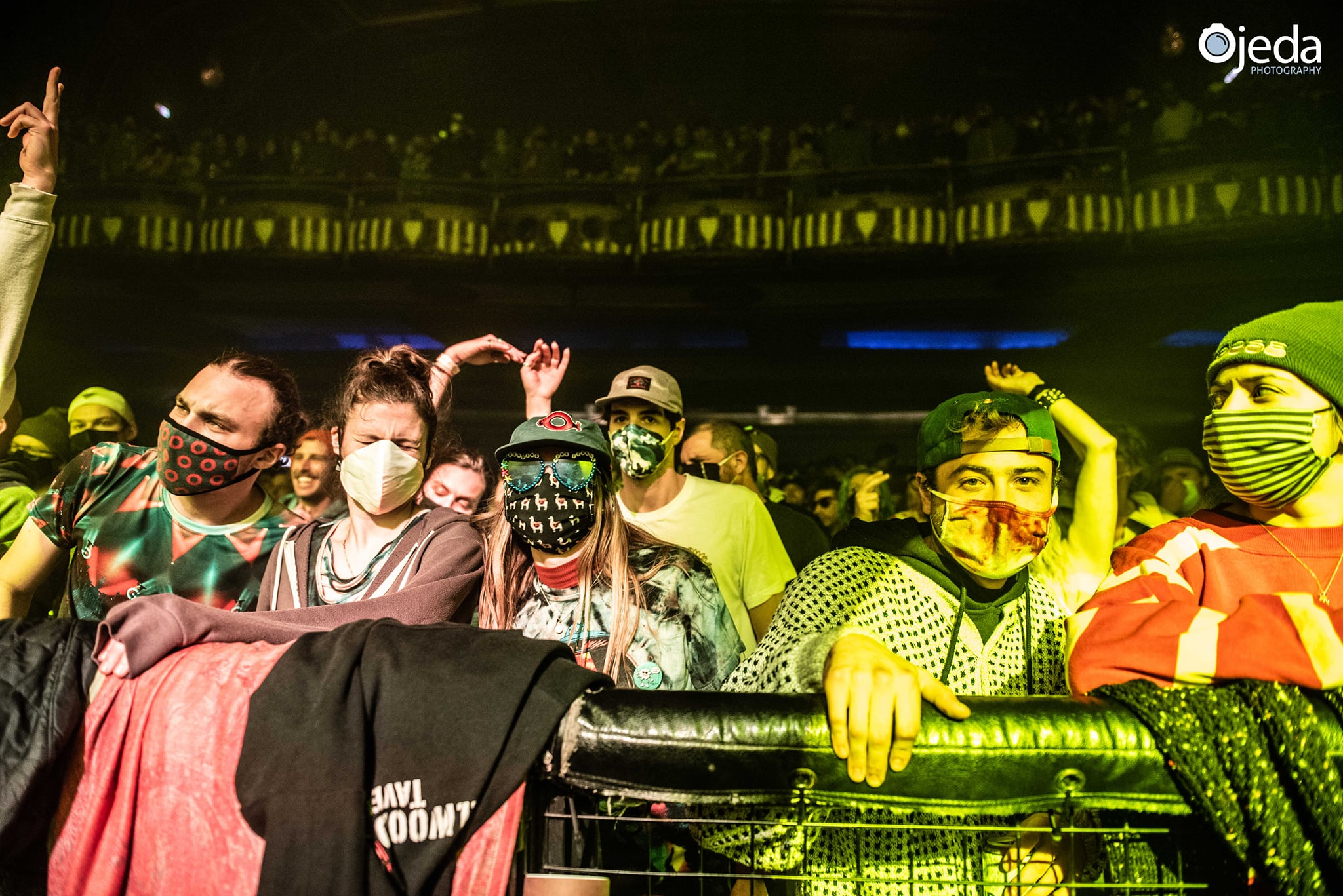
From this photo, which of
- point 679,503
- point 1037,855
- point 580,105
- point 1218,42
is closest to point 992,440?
point 1037,855

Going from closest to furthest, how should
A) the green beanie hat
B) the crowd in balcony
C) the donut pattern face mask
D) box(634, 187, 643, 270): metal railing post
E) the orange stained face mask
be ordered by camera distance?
the green beanie hat < the orange stained face mask < the donut pattern face mask < the crowd in balcony < box(634, 187, 643, 270): metal railing post

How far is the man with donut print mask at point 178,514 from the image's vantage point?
2.59 metres

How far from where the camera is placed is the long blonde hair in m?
2.45

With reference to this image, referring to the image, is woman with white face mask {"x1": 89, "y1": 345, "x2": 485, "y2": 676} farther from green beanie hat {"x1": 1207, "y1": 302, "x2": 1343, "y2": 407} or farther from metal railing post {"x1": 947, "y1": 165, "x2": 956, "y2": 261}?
metal railing post {"x1": 947, "y1": 165, "x2": 956, "y2": 261}

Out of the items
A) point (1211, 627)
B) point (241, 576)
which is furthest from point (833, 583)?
point (241, 576)

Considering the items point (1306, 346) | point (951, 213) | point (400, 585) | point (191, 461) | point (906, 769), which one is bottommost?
point (906, 769)

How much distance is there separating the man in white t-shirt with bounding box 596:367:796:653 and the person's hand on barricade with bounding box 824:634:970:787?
1.81 meters

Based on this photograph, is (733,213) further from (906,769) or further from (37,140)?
(906,769)

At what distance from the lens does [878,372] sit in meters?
7.77

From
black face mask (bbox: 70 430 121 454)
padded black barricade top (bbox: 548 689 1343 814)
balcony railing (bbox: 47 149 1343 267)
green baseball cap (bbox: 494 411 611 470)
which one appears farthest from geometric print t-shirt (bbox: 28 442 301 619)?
balcony railing (bbox: 47 149 1343 267)

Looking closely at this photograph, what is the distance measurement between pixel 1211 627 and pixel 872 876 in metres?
0.71

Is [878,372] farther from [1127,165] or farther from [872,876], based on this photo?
[872,876]

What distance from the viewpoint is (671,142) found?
5941mm

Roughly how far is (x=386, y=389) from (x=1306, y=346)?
2.43 m
